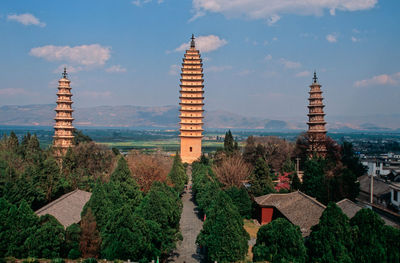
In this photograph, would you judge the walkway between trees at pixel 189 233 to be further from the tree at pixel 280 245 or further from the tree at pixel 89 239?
the tree at pixel 280 245

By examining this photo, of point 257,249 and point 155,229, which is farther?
point 155,229

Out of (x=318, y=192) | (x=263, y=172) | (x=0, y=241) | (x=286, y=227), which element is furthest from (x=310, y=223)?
(x=0, y=241)

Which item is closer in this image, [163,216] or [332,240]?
[332,240]

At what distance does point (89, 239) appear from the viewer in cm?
1659

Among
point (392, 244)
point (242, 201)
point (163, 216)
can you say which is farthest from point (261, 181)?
point (392, 244)

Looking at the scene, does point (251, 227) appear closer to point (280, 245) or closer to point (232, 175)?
point (232, 175)

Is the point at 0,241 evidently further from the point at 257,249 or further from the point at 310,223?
the point at 310,223

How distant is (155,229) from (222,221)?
2.92m

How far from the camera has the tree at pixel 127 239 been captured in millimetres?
15344

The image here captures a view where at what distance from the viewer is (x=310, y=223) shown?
19562mm

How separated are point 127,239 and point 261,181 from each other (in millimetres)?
14455

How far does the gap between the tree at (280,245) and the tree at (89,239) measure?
250 inches

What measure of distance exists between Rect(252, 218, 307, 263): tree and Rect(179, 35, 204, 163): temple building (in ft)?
127

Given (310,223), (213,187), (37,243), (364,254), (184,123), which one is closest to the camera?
(364,254)
